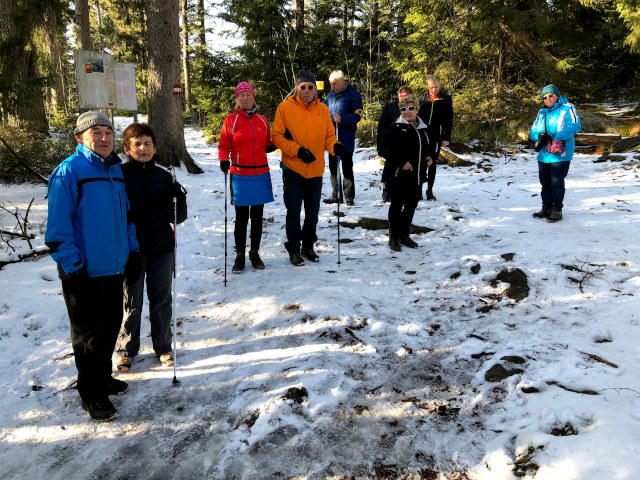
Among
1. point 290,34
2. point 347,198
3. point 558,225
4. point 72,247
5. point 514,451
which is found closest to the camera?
point 514,451

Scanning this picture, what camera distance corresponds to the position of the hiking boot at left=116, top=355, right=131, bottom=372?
361 cm

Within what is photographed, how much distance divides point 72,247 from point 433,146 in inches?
231

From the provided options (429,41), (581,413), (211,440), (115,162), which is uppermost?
(429,41)

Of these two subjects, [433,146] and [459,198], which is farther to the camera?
[459,198]

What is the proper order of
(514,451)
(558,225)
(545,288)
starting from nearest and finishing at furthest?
1. (514,451)
2. (545,288)
3. (558,225)

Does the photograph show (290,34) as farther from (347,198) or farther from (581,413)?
(581,413)

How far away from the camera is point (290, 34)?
16.6m

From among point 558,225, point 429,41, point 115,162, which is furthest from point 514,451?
point 429,41

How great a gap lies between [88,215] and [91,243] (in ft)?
0.65

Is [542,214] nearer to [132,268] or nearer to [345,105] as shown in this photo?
[345,105]

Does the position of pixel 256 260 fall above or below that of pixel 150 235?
below

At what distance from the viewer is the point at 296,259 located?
19.0 ft

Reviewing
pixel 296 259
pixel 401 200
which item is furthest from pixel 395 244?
pixel 296 259

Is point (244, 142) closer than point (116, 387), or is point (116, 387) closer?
point (116, 387)
